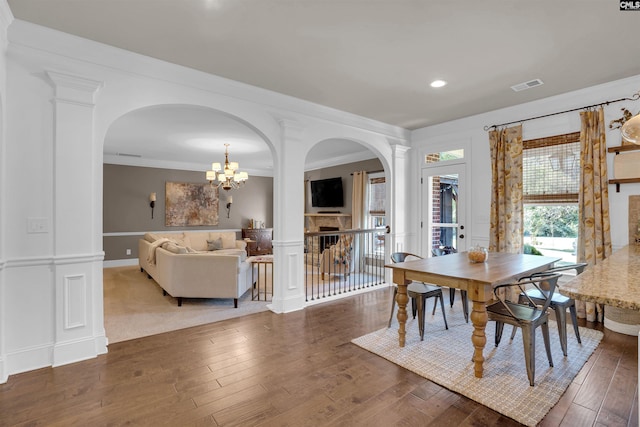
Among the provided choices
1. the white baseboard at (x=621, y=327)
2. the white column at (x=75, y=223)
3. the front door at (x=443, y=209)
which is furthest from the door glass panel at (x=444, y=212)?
the white column at (x=75, y=223)

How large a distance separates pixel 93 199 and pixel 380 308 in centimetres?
336

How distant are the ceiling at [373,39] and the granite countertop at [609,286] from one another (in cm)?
184

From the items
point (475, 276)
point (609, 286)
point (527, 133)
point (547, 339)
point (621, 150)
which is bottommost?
point (547, 339)

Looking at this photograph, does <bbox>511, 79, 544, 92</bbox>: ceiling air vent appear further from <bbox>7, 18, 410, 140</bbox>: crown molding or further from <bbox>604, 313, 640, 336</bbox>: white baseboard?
<bbox>604, 313, 640, 336</bbox>: white baseboard

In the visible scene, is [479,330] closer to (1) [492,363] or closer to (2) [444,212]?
(1) [492,363]

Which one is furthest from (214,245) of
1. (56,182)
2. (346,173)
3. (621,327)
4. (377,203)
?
(621,327)

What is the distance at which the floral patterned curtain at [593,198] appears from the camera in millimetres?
3529

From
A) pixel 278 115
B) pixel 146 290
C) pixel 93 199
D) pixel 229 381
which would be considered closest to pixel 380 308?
pixel 229 381

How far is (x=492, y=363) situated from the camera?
2.60 metres

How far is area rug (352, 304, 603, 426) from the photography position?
2096 millimetres

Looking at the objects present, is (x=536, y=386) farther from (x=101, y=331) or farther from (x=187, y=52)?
(x=187, y=52)

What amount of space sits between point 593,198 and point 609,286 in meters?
2.84

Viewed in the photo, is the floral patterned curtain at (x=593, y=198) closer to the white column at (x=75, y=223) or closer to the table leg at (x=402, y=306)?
the table leg at (x=402, y=306)

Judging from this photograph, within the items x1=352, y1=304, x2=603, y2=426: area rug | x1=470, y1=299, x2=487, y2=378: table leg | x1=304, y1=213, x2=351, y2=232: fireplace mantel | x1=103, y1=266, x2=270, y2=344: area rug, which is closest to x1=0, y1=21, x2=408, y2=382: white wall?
x1=103, y1=266, x2=270, y2=344: area rug
